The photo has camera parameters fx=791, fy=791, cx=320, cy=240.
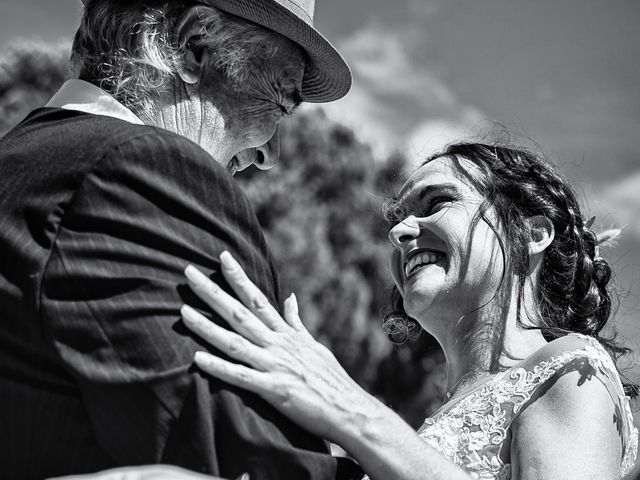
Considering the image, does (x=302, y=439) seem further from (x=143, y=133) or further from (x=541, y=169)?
(x=541, y=169)

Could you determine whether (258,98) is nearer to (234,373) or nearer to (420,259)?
(234,373)

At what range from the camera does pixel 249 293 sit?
1.70 meters

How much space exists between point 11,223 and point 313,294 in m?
14.1

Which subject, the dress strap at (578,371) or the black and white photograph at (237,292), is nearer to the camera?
the black and white photograph at (237,292)

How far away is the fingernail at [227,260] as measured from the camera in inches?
65.1

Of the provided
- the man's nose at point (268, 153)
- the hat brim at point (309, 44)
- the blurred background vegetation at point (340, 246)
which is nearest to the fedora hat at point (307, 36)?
the hat brim at point (309, 44)

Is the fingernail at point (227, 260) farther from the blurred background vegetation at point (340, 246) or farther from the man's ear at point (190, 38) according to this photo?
the blurred background vegetation at point (340, 246)

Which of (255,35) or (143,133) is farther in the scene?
(255,35)

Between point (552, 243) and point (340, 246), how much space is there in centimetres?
1263

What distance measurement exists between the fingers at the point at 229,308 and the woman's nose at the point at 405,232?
1.83 meters

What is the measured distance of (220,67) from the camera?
7.72ft

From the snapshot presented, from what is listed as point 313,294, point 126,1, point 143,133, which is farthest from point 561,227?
point 313,294

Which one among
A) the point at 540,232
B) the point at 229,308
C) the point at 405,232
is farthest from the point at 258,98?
the point at 540,232

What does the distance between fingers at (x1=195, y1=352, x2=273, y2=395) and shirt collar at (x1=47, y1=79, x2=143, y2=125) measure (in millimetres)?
765
